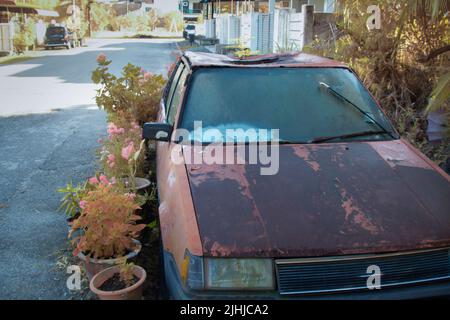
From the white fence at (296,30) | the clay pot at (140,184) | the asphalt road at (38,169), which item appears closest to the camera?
the asphalt road at (38,169)

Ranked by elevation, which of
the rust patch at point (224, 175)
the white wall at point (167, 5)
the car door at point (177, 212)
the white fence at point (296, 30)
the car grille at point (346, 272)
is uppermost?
the white wall at point (167, 5)

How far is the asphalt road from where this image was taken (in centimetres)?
400

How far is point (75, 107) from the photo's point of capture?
11.4m

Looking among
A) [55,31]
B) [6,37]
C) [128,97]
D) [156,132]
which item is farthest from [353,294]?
[55,31]

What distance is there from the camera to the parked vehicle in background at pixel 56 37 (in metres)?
31.4

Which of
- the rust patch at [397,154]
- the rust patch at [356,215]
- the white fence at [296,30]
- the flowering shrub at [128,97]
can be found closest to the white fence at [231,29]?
the white fence at [296,30]

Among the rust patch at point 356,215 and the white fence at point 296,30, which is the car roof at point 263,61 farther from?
the white fence at point 296,30

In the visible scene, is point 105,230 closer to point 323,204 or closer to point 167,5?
point 323,204

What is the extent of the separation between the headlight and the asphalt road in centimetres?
161

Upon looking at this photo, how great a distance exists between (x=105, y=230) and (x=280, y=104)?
1654mm

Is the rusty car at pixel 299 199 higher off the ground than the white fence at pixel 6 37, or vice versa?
the white fence at pixel 6 37

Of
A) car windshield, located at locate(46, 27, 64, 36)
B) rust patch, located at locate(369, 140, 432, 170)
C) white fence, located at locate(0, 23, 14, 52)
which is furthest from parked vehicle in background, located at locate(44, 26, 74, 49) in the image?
rust patch, located at locate(369, 140, 432, 170)

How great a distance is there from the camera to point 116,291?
10.0ft
